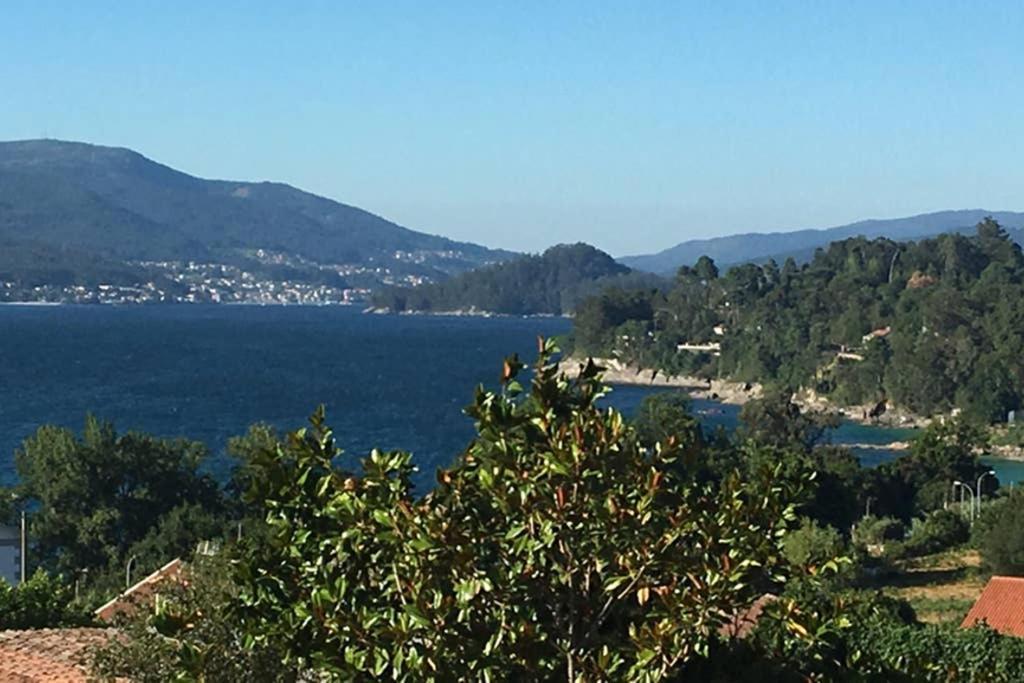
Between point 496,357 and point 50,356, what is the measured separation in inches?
1172

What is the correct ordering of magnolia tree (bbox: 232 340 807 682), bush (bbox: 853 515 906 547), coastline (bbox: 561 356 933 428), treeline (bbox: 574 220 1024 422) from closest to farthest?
magnolia tree (bbox: 232 340 807 682), bush (bbox: 853 515 906 547), coastline (bbox: 561 356 933 428), treeline (bbox: 574 220 1024 422)

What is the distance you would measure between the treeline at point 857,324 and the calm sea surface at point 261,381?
239 inches

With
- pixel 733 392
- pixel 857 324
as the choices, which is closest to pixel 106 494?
pixel 733 392

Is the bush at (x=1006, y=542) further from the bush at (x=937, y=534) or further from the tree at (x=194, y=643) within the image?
the tree at (x=194, y=643)

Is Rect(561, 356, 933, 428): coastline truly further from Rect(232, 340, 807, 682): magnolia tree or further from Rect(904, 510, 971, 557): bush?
Rect(232, 340, 807, 682): magnolia tree

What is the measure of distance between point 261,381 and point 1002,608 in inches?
2823

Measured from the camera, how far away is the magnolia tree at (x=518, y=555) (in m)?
7.47

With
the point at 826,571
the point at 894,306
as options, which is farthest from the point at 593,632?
the point at 894,306

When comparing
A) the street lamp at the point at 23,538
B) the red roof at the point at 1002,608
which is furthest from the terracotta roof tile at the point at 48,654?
the red roof at the point at 1002,608

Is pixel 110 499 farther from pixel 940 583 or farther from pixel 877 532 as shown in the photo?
pixel 877 532

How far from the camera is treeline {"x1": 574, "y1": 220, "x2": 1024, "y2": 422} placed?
86188 millimetres

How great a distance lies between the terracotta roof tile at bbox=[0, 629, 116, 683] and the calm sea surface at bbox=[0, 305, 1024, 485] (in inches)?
1438

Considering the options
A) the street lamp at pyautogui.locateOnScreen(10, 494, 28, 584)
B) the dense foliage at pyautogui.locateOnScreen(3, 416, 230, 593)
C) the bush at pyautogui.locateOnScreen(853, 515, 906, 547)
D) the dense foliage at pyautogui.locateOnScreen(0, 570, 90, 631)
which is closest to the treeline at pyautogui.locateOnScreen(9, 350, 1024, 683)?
the dense foliage at pyautogui.locateOnScreen(0, 570, 90, 631)

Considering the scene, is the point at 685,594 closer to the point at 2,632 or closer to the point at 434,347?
the point at 2,632
